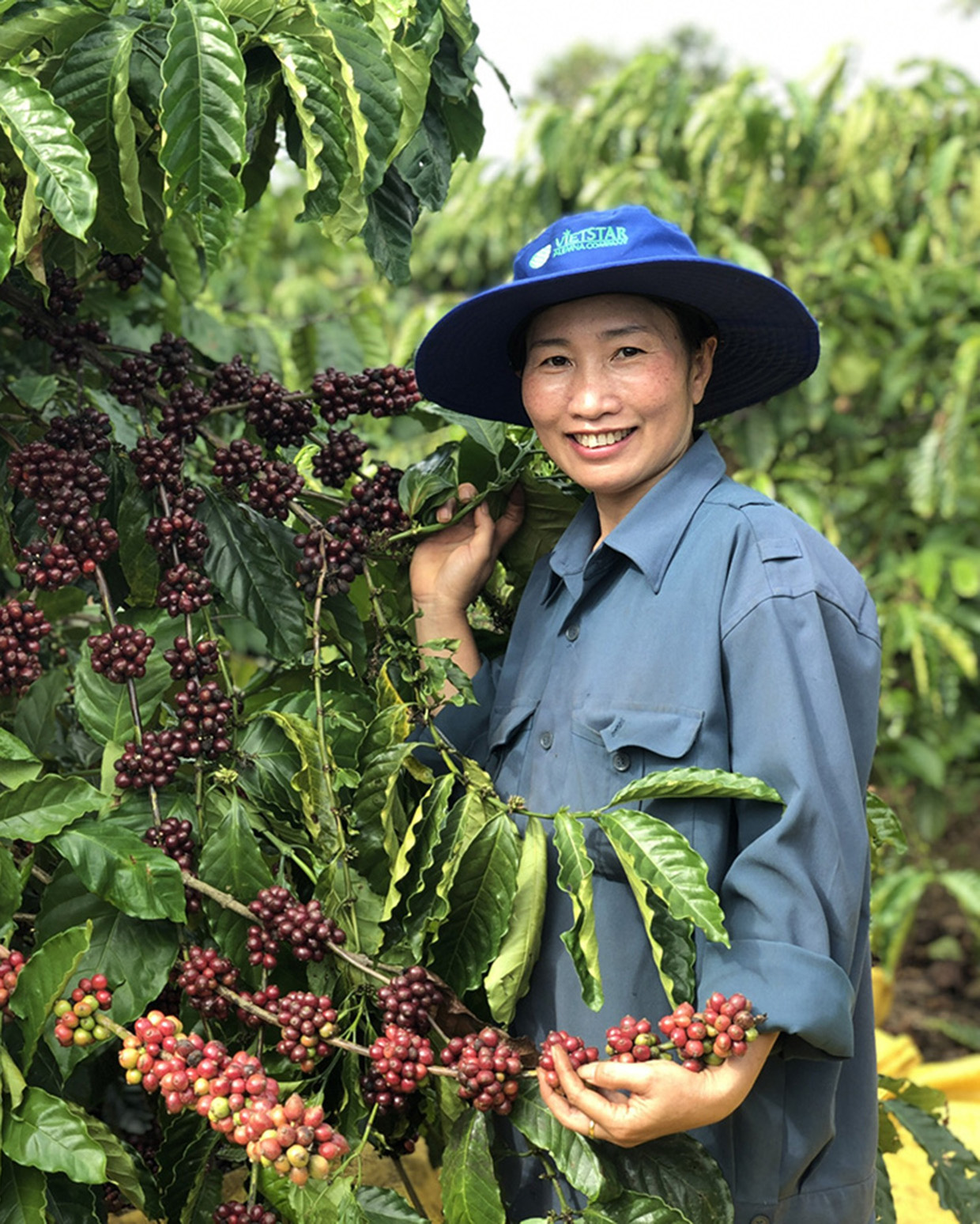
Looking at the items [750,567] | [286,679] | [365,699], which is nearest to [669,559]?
[750,567]

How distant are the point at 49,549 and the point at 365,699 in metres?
0.35

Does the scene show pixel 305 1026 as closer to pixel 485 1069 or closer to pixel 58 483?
pixel 485 1069

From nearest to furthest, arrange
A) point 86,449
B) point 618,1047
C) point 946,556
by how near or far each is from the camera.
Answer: point 618,1047 → point 86,449 → point 946,556

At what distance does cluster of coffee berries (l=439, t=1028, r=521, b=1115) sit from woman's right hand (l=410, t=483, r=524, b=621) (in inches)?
17.3

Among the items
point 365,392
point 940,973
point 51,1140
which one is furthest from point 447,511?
point 940,973

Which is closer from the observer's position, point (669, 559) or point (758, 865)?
point (758, 865)

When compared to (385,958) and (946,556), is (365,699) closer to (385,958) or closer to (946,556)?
(385,958)

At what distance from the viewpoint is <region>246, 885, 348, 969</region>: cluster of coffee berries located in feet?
3.75

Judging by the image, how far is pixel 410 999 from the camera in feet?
3.66

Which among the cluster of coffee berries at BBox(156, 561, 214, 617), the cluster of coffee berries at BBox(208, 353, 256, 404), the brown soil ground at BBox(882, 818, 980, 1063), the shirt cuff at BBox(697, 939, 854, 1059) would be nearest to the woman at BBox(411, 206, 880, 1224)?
the shirt cuff at BBox(697, 939, 854, 1059)

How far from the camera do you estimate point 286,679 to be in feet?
4.68

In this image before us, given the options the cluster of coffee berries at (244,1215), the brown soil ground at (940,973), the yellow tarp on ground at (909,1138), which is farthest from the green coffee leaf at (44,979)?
the brown soil ground at (940,973)

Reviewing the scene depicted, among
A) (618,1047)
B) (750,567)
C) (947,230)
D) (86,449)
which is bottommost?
(618,1047)

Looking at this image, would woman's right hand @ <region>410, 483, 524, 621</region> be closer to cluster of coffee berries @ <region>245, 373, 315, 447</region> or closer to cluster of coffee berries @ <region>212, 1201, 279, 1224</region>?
cluster of coffee berries @ <region>245, 373, 315, 447</region>
